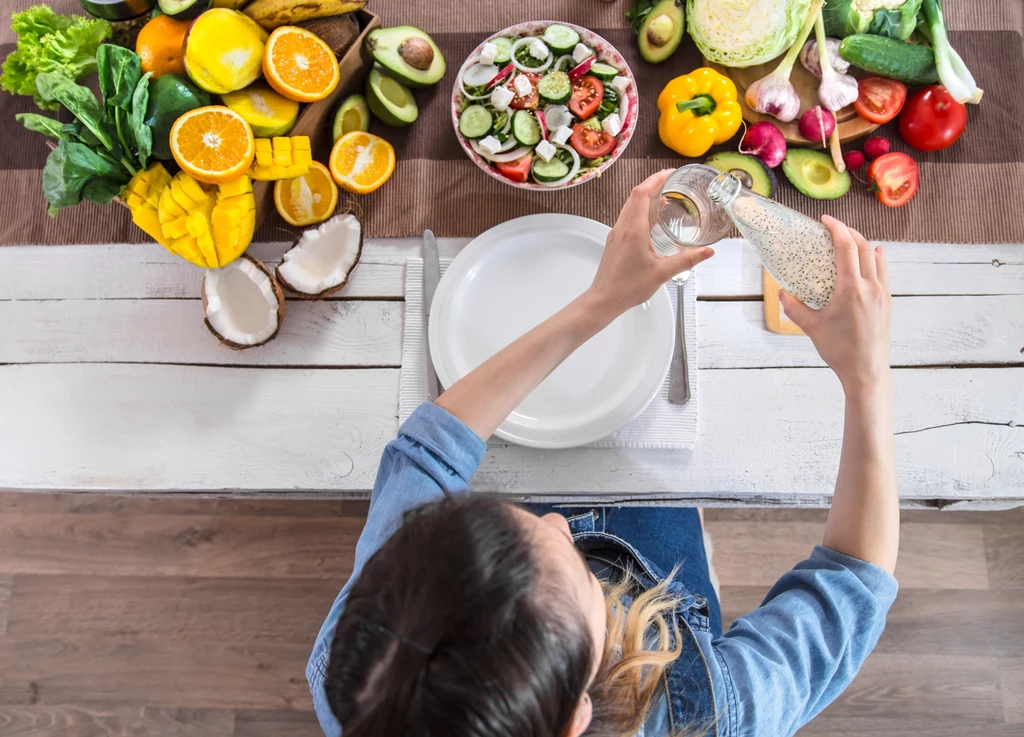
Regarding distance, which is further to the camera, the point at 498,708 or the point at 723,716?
the point at 723,716

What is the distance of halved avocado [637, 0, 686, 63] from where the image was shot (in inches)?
44.3

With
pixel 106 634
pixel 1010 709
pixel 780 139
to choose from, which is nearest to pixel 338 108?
pixel 780 139

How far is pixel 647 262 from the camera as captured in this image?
0.92 metres

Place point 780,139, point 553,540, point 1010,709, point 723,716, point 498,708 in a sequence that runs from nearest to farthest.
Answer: point 498,708
point 553,540
point 723,716
point 780,139
point 1010,709

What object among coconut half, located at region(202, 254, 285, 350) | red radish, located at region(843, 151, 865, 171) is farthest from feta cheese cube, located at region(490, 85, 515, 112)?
red radish, located at region(843, 151, 865, 171)

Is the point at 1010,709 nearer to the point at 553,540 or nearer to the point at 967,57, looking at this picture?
the point at 967,57

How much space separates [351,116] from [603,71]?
1.42 ft

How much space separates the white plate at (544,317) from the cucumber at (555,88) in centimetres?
19

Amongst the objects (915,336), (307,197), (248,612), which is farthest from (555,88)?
(248,612)

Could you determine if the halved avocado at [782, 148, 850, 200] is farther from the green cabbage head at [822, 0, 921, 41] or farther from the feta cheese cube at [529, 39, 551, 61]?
the feta cheese cube at [529, 39, 551, 61]

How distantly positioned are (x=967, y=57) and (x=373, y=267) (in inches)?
43.9

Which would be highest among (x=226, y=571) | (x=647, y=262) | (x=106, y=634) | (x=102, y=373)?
(x=647, y=262)

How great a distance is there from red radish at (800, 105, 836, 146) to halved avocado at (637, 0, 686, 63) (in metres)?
0.26

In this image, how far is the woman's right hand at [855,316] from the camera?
2.68 feet
